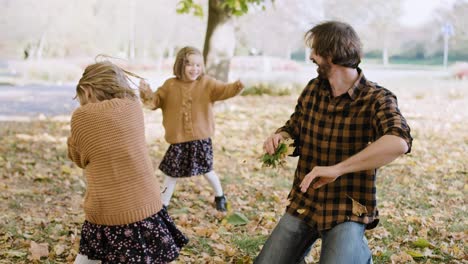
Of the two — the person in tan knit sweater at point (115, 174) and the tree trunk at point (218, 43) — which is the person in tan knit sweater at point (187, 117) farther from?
the tree trunk at point (218, 43)

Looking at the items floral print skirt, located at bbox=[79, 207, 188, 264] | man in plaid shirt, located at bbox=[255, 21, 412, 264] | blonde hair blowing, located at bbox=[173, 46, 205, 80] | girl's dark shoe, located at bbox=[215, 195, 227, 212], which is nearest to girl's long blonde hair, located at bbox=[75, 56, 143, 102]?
floral print skirt, located at bbox=[79, 207, 188, 264]

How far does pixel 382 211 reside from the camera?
568cm

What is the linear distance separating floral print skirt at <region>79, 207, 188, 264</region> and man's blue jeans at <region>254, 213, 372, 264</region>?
21.9 inches

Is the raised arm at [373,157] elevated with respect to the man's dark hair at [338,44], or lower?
lower

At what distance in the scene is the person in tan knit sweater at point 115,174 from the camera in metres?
2.85

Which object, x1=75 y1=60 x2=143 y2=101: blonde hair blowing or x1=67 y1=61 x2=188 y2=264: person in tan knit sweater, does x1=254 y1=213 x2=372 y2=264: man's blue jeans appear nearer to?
x1=67 y1=61 x2=188 y2=264: person in tan knit sweater

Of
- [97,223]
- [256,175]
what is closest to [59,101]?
[256,175]

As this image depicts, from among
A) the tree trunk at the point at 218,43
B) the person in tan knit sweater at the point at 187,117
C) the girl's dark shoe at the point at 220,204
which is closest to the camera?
the person in tan knit sweater at the point at 187,117

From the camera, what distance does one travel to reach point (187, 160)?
5.38 meters

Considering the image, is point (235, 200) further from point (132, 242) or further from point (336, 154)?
point (132, 242)

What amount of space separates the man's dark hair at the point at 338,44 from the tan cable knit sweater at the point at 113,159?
1.06 meters

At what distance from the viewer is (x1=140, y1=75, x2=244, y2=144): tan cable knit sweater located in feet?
17.5

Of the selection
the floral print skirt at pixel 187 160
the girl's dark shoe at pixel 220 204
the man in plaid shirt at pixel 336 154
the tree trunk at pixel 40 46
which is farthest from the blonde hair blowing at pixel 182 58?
the tree trunk at pixel 40 46

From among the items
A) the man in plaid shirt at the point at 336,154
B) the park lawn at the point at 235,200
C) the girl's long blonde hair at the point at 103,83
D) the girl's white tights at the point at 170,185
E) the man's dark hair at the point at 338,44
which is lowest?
the park lawn at the point at 235,200
